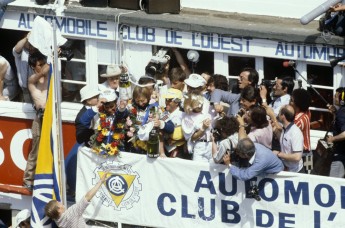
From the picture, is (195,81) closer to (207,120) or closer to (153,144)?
(207,120)

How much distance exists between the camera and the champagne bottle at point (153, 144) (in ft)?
62.6

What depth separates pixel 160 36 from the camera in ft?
66.9

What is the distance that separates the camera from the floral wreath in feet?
63.5

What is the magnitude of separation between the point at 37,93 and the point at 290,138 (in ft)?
12.4

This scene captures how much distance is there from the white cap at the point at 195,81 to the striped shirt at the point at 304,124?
1.33 m

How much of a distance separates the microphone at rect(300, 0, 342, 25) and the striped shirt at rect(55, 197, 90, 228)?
368cm

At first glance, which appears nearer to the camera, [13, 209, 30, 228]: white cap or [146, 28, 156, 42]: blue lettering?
[13, 209, 30, 228]: white cap

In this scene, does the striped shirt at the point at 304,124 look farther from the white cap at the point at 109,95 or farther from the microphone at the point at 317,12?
the white cap at the point at 109,95

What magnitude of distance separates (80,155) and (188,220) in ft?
5.67

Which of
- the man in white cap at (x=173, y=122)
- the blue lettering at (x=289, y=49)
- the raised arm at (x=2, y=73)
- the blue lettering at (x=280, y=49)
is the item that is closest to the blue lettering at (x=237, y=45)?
the blue lettering at (x=280, y=49)

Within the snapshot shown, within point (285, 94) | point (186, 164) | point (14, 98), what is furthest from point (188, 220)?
point (14, 98)

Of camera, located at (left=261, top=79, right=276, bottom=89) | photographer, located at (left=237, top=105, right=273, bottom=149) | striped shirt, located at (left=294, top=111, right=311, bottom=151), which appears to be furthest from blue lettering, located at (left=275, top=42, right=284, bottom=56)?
photographer, located at (left=237, top=105, right=273, bottom=149)

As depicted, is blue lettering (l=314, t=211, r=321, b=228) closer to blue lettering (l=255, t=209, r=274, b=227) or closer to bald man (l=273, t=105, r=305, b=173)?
blue lettering (l=255, t=209, r=274, b=227)

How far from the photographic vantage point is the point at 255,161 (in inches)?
729
